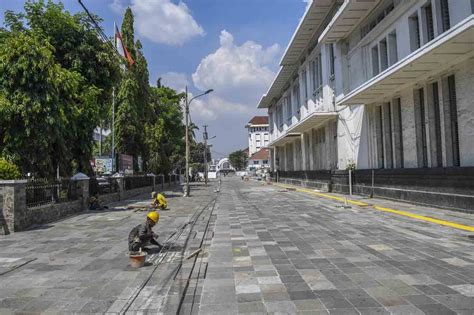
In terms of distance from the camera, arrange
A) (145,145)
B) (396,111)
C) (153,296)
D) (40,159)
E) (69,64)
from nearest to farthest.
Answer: (153,296) → (40,159) → (396,111) → (69,64) → (145,145)

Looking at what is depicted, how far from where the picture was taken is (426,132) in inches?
645

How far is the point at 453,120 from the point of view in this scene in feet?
48.7

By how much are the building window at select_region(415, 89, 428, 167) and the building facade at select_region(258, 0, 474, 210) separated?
4 cm

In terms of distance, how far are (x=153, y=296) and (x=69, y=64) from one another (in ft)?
61.1

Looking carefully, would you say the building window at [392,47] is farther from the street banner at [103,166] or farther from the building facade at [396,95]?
the street banner at [103,166]

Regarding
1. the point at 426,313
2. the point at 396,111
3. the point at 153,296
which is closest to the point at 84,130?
the point at 396,111

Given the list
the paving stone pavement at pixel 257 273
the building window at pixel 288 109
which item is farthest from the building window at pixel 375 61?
the building window at pixel 288 109

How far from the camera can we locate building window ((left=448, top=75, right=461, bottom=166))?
1466cm

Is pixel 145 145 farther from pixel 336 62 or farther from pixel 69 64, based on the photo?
pixel 336 62

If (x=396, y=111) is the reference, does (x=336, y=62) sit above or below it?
above

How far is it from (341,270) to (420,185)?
1048 centimetres

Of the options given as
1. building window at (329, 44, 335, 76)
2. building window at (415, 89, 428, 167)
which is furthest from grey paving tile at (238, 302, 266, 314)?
building window at (329, 44, 335, 76)

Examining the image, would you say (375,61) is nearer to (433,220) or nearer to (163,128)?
(433,220)

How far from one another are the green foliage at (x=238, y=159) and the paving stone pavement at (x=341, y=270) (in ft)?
434
